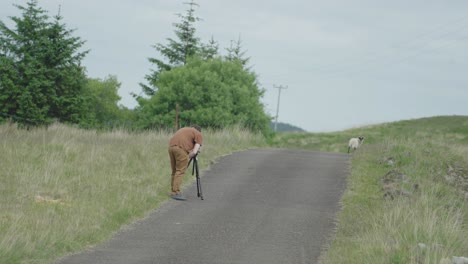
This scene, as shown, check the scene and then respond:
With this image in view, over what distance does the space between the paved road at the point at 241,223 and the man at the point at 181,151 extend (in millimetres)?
492

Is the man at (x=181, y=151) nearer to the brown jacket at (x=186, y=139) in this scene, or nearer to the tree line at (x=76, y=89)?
the brown jacket at (x=186, y=139)

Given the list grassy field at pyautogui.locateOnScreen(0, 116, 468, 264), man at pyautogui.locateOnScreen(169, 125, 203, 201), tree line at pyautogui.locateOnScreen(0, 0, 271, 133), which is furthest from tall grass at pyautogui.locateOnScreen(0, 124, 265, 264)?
tree line at pyautogui.locateOnScreen(0, 0, 271, 133)

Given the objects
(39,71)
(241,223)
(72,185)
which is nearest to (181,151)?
(72,185)

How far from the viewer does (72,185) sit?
14602 mm

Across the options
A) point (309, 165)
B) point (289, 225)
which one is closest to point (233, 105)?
point (309, 165)

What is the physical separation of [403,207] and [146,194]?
5442mm

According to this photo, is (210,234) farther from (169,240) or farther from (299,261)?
(299,261)

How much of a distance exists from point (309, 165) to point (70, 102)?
31299mm

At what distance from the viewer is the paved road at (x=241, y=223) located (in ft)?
32.6

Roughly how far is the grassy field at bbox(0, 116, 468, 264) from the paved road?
0.41m

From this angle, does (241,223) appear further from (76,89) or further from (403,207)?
(76,89)

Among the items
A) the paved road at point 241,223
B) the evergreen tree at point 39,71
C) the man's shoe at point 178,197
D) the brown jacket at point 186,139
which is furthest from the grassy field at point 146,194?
the evergreen tree at point 39,71

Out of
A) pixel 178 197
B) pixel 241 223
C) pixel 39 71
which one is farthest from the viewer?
pixel 39 71

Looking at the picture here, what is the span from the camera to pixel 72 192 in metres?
13.9
